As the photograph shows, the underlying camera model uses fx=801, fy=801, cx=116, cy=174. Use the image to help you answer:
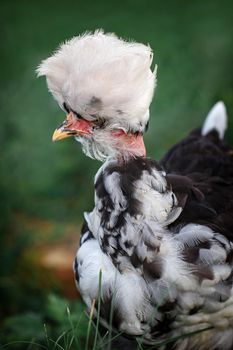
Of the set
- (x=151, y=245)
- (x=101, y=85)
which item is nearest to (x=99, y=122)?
(x=101, y=85)

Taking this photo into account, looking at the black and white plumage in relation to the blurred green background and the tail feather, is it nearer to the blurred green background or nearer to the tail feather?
the blurred green background

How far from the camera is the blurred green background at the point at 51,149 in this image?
157 inches

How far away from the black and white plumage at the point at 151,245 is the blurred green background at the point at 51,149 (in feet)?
2.44

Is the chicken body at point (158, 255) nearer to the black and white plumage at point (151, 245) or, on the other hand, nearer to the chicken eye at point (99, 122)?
the black and white plumage at point (151, 245)

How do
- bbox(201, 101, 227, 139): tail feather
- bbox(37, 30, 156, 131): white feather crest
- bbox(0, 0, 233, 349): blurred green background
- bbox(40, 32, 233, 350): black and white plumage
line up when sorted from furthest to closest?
bbox(0, 0, 233, 349): blurred green background
bbox(201, 101, 227, 139): tail feather
bbox(40, 32, 233, 350): black and white plumage
bbox(37, 30, 156, 131): white feather crest

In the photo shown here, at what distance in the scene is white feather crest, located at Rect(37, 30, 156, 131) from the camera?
7.43ft

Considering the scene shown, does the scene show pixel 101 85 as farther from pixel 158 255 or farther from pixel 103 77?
pixel 158 255

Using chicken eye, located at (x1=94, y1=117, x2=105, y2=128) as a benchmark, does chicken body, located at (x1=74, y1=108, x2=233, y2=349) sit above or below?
below

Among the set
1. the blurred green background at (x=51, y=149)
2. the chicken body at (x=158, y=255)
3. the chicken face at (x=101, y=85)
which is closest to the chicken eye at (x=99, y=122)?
the chicken face at (x=101, y=85)

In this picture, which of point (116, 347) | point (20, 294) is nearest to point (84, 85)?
point (116, 347)

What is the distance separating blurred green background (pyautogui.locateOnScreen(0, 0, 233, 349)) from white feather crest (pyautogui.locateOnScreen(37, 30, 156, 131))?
114cm

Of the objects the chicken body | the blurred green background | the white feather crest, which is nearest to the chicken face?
the white feather crest

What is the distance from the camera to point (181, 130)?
4734mm

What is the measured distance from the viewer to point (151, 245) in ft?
7.95
